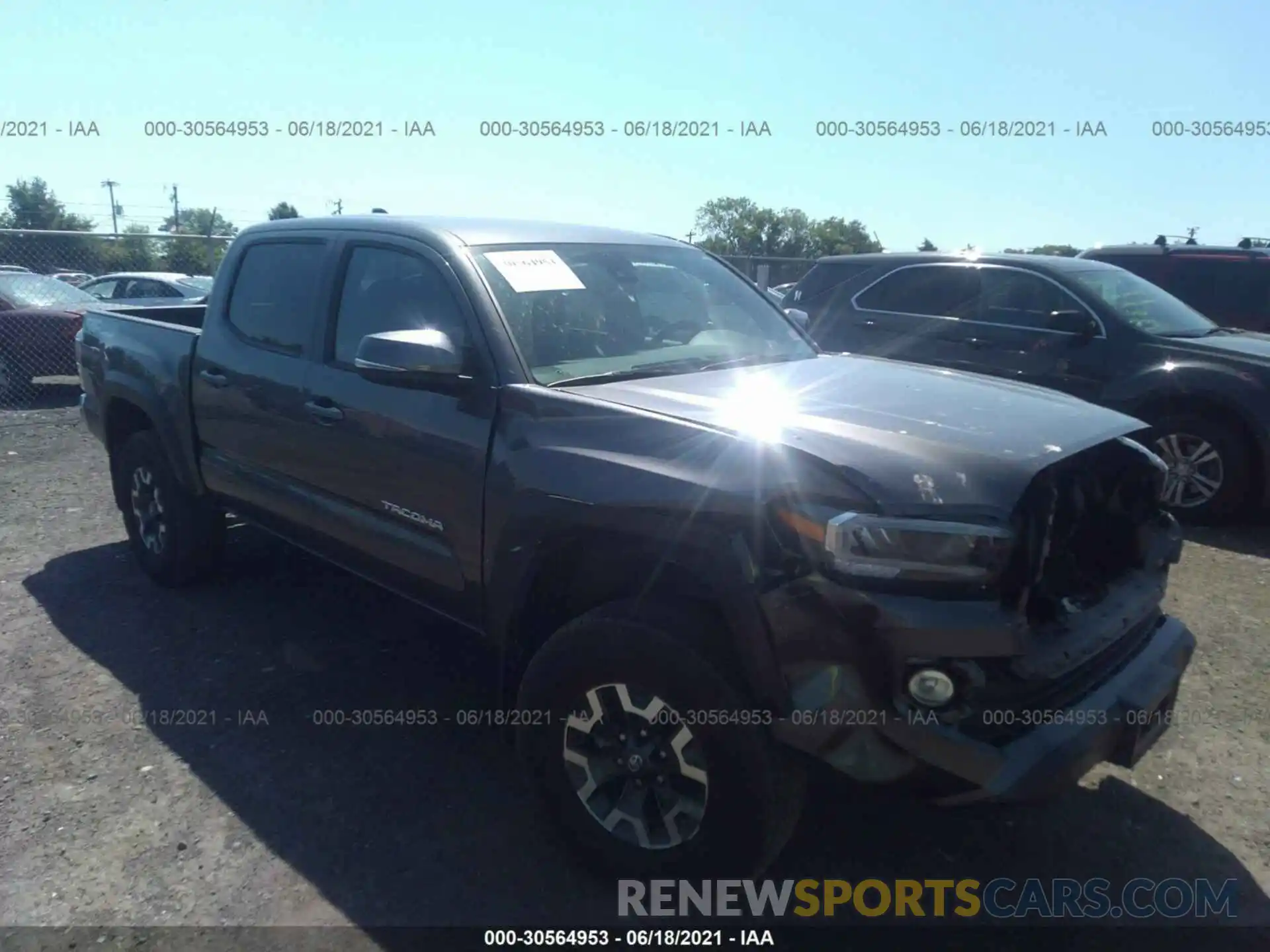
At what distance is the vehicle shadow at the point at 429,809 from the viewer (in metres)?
2.97

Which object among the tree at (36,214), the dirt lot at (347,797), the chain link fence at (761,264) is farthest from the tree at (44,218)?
the dirt lot at (347,797)

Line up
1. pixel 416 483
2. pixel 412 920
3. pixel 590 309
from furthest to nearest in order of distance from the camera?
pixel 590 309 → pixel 416 483 → pixel 412 920

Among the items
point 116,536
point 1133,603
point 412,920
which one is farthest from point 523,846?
point 116,536

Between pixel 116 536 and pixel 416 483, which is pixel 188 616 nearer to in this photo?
pixel 116 536

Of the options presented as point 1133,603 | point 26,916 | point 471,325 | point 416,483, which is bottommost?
point 26,916

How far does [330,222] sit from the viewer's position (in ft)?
13.9

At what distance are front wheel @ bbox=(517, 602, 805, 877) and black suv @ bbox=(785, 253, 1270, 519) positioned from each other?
3678mm

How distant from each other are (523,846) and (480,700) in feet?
3.46

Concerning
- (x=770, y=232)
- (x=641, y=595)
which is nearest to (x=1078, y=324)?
(x=641, y=595)

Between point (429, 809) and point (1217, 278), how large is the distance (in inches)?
364

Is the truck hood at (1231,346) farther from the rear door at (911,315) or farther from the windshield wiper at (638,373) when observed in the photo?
the windshield wiper at (638,373)

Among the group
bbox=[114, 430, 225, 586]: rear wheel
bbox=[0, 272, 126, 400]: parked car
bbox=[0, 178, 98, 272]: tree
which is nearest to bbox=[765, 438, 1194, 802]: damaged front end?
bbox=[114, 430, 225, 586]: rear wheel

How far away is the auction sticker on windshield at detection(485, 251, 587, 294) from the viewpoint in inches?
138

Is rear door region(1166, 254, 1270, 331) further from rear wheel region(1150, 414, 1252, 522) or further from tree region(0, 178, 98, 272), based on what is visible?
tree region(0, 178, 98, 272)
